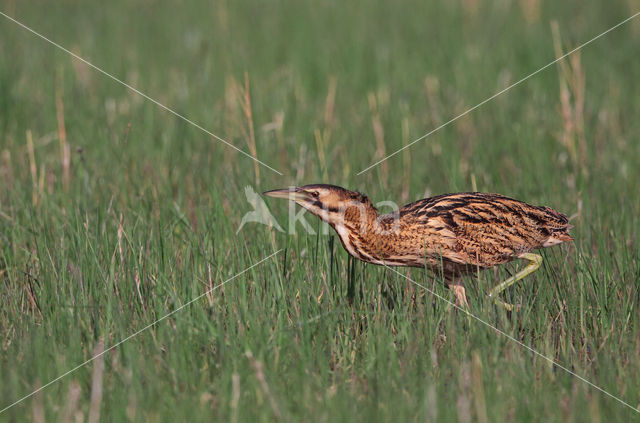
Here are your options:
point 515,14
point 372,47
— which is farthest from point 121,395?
point 515,14

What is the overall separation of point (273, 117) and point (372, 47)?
2707 mm

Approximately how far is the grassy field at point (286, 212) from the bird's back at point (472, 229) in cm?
21

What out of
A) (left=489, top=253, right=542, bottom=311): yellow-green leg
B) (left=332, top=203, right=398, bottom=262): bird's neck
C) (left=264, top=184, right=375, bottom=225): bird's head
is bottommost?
(left=489, top=253, right=542, bottom=311): yellow-green leg

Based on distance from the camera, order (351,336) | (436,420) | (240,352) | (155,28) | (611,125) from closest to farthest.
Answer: (436,420)
(240,352)
(351,336)
(611,125)
(155,28)

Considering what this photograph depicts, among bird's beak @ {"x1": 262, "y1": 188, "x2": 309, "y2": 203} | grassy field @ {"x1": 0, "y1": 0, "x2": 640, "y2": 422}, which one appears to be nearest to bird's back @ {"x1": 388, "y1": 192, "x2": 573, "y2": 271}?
grassy field @ {"x1": 0, "y1": 0, "x2": 640, "y2": 422}

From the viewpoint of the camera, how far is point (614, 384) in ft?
12.5

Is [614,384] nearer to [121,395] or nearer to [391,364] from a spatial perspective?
[391,364]

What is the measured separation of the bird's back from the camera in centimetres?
461

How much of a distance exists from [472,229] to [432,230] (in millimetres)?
202

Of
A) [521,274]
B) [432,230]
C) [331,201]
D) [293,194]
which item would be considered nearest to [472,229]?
[432,230]

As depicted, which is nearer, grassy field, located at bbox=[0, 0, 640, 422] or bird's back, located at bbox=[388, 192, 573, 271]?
grassy field, located at bbox=[0, 0, 640, 422]

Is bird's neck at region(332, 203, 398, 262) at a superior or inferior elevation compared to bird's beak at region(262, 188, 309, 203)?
inferior

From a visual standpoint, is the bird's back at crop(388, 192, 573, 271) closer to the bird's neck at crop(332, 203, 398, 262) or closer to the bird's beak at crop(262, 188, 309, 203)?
the bird's neck at crop(332, 203, 398, 262)

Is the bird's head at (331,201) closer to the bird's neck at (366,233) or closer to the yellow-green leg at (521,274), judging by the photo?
the bird's neck at (366,233)
